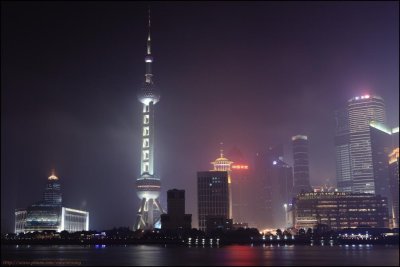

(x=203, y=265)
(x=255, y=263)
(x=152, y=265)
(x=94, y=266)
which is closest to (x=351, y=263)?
(x=255, y=263)

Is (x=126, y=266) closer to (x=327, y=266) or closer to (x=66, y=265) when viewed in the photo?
(x=66, y=265)

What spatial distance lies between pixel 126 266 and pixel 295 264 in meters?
45.9

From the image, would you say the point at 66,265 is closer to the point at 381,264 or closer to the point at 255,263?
the point at 255,263

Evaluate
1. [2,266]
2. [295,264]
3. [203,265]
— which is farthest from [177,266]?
[2,266]

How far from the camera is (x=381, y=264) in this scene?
14850 centimetres

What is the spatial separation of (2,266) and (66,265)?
16.5 m

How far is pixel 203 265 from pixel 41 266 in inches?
1684

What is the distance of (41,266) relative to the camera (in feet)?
487

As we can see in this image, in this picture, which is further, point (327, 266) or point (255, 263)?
point (255, 263)

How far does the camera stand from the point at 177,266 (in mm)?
150500

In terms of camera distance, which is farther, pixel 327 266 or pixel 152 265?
pixel 152 265

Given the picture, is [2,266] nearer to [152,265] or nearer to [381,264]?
[152,265]

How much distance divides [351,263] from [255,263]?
2624 cm

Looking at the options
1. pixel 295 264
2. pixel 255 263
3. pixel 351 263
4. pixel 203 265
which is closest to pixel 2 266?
pixel 203 265
